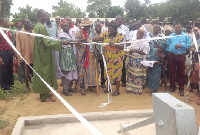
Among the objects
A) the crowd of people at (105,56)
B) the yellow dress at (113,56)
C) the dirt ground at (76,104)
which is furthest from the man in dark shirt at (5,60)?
the yellow dress at (113,56)

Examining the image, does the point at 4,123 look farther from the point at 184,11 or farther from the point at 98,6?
the point at 98,6

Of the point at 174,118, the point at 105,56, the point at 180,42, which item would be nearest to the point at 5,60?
the point at 105,56

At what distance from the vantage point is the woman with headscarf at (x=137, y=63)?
5.26m

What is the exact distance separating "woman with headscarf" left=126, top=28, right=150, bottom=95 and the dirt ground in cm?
25

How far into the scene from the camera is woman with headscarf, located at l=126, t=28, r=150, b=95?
17.3ft

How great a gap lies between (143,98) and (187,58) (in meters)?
1.80

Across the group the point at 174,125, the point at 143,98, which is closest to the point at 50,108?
the point at 143,98

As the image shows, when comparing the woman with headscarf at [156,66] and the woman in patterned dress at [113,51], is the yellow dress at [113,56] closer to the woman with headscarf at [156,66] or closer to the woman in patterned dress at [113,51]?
the woman in patterned dress at [113,51]

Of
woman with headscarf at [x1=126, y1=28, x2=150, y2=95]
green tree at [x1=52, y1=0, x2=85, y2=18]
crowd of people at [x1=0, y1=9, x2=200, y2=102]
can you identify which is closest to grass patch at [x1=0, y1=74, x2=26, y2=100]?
crowd of people at [x1=0, y1=9, x2=200, y2=102]

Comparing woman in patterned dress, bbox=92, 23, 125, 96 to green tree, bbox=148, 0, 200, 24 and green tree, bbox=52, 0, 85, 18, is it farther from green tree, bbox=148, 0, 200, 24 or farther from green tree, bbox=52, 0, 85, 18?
green tree, bbox=52, 0, 85, 18

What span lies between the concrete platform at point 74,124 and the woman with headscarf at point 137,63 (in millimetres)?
1803

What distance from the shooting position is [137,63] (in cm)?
543

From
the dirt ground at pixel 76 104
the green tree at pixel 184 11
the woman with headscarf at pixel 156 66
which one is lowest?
the dirt ground at pixel 76 104

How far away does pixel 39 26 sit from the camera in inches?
181
